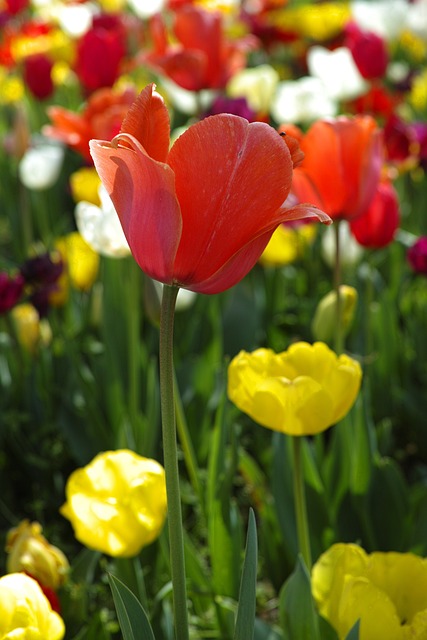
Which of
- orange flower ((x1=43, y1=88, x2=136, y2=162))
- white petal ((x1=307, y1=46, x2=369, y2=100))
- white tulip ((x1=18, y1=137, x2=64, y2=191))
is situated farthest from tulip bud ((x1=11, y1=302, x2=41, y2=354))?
white petal ((x1=307, y1=46, x2=369, y2=100))

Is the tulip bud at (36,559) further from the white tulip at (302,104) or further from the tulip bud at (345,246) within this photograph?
the white tulip at (302,104)

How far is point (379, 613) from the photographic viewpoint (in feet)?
2.98

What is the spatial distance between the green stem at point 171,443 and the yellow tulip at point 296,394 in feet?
0.72

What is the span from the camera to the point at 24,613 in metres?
0.86

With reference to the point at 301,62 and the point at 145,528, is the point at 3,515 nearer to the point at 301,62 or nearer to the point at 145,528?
the point at 145,528

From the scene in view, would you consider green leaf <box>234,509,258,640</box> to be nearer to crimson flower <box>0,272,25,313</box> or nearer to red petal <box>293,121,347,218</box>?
red petal <box>293,121,347,218</box>

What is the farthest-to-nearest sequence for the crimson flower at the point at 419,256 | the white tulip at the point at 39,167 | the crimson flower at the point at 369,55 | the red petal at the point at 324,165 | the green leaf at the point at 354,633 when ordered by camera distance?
the crimson flower at the point at 369,55 → the white tulip at the point at 39,167 → the crimson flower at the point at 419,256 → the red petal at the point at 324,165 → the green leaf at the point at 354,633

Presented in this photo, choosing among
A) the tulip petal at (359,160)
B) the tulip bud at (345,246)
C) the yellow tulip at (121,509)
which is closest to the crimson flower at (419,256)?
the tulip bud at (345,246)

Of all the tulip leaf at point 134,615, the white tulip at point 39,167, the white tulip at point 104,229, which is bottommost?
the white tulip at point 39,167

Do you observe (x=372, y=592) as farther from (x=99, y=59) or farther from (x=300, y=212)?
(x=99, y=59)

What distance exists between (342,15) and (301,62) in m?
0.67

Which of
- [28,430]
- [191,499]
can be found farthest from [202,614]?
[28,430]

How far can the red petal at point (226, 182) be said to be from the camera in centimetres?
71

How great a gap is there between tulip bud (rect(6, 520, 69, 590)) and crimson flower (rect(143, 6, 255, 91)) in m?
1.54
